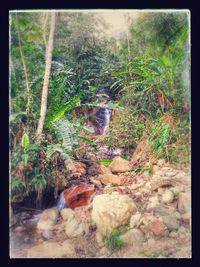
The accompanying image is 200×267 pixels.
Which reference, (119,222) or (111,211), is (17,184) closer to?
(111,211)

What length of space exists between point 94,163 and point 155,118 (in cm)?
85

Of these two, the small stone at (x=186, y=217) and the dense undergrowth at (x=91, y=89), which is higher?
the dense undergrowth at (x=91, y=89)

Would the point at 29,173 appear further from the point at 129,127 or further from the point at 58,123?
the point at 129,127

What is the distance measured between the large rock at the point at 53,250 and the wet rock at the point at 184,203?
49.8 inches

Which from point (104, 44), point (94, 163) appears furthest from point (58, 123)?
point (104, 44)

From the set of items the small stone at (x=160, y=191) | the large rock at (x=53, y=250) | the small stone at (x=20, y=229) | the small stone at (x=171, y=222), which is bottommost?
the large rock at (x=53, y=250)

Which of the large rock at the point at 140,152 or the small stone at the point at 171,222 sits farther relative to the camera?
the large rock at the point at 140,152

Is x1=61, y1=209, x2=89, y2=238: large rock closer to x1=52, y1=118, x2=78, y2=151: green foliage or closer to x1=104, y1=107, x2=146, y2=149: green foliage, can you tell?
x1=52, y1=118, x2=78, y2=151: green foliage

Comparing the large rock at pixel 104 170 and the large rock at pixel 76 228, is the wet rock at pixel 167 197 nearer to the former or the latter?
the large rock at pixel 104 170

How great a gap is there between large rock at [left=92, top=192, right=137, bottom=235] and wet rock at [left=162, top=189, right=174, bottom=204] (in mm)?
337

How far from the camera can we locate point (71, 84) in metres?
6.34

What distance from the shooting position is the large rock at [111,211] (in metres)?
6.15

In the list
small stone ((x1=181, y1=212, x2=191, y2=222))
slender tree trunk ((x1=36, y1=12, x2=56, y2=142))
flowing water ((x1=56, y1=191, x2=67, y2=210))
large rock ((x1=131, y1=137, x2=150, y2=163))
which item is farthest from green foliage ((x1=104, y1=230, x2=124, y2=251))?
slender tree trunk ((x1=36, y1=12, x2=56, y2=142))

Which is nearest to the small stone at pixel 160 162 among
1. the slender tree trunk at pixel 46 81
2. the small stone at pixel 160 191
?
the small stone at pixel 160 191
